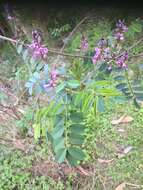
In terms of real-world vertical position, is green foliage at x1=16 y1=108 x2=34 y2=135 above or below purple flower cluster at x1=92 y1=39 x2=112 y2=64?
below

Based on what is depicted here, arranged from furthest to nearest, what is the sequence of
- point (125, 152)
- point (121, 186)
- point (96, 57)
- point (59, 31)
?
point (59, 31) < point (125, 152) < point (121, 186) < point (96, 57)

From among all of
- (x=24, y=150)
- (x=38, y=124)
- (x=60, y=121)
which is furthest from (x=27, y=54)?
(x=24, y=150)

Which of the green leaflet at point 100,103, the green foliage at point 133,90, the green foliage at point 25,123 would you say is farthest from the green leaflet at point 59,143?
the green foliage at point 25,123

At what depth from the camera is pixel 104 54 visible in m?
1.73

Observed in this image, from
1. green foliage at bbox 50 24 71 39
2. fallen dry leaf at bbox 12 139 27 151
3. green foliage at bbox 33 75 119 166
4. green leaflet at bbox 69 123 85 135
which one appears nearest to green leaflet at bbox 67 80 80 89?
green foliage at bbox 33 75 119 166

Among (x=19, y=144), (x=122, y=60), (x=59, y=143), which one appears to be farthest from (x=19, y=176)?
(x=59, y=143)

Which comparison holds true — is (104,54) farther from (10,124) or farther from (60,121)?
(10,124)

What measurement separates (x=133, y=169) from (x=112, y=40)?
1112mm

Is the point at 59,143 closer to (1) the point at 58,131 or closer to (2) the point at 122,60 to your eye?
(1) the point at 58,131

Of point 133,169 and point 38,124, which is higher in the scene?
point 38,124

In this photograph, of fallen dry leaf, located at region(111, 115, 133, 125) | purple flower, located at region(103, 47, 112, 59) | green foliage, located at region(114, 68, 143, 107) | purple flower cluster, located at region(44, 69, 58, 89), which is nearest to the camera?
purple flower cluster, located at region(44, 69, 58, 89)

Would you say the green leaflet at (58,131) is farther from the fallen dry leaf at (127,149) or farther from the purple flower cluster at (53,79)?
the fallen dry leaf at (127,149)

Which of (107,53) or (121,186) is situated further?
(121,186)

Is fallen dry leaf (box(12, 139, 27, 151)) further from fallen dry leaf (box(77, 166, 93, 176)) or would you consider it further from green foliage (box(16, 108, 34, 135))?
fallen dry leaf (box(77, 166, 93, 176))
